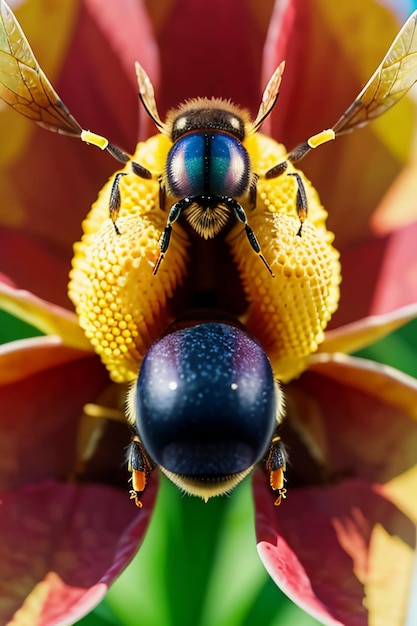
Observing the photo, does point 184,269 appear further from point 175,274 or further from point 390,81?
point 390,81

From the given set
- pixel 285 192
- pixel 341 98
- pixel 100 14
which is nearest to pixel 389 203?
pixel 341 98

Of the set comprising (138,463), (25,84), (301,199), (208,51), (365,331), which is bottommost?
(138,463)

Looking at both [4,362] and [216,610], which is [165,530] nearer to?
[216,610]

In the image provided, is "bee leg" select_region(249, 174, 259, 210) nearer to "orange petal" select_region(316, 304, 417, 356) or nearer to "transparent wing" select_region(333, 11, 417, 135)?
"transparent wing" select_region(333, 11, 417, 135)

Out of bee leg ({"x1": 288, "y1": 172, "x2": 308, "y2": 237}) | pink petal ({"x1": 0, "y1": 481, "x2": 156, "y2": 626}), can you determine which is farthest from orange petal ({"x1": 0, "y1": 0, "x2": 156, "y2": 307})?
bee leg ({"x1": 288, "y1": 172, "x2": 308, "y2": 237})

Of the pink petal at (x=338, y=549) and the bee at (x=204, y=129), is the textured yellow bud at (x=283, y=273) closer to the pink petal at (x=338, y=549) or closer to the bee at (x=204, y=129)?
the bee at (x=204, y=129)

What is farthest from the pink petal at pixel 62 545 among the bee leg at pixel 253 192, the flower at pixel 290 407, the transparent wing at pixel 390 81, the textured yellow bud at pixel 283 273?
the transparent wing at pixel 390 81

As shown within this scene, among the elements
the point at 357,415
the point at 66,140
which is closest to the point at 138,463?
the point at 357,415
